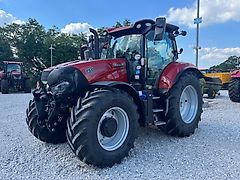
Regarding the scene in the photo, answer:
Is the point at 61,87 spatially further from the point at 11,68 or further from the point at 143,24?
the point at 11,68

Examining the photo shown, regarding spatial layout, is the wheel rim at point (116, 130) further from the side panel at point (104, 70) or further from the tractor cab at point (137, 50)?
the tractor cab at point (137, 50)

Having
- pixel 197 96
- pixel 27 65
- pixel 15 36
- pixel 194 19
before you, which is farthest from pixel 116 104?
pixel 15 36

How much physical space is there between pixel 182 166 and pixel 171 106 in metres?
1.41

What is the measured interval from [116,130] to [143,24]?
2046mm

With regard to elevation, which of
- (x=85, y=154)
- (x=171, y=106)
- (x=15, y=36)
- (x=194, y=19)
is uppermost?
(x=15, y=36)

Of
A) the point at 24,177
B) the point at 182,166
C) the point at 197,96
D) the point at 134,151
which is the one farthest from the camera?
the point at 197,96

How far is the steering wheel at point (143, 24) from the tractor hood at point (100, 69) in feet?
2.17

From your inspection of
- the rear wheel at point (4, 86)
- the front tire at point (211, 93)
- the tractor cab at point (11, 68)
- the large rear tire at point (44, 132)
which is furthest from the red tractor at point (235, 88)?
the tractor cab at point (11, 68)

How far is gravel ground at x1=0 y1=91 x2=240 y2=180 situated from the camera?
3537 millimetres

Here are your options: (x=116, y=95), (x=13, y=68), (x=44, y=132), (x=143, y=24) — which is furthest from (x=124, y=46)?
(x=13, y=68)

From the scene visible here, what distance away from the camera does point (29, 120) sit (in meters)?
4.80

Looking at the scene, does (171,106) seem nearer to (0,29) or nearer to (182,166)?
(182,166)

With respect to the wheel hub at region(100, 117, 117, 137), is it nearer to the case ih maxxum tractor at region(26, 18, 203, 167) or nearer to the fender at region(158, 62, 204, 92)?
the case ih maxxum tractor at region(26, 18, 203, 167)

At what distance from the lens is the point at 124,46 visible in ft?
16.9
